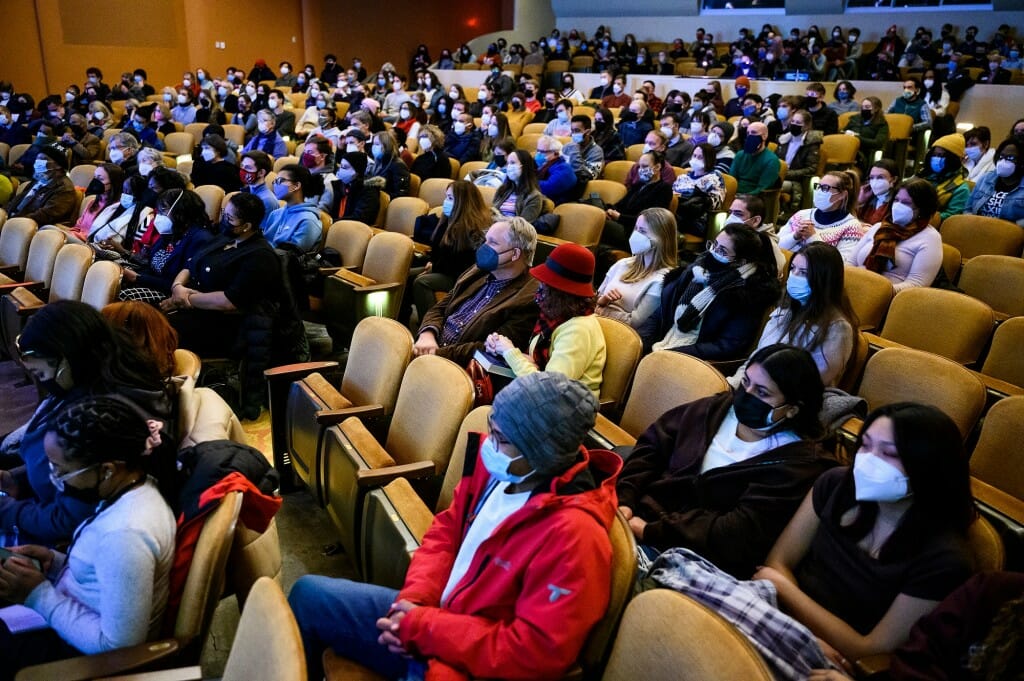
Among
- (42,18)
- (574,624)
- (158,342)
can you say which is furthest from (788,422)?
(42,18)

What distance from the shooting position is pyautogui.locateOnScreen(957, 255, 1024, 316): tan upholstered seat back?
3574 mm

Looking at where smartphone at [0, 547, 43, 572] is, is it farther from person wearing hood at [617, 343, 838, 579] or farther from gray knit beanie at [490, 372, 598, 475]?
person wearing hood at [617, 343, 838, 579]

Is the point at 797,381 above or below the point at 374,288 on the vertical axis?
above

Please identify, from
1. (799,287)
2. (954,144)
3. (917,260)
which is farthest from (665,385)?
(954,144)

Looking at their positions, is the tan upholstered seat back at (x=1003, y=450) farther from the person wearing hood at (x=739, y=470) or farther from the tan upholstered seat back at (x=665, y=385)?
the tan upholstered seat back at (x=665, y=385)

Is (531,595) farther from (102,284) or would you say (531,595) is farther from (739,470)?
(102,284)

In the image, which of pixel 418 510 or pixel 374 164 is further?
pixel 374 164

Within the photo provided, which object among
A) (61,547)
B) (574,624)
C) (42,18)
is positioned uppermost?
(42,18)

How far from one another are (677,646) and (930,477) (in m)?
0.74

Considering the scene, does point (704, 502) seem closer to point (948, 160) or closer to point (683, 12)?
point (948, 160)

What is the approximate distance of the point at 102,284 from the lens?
3662 millimetres

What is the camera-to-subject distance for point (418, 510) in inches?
79.9

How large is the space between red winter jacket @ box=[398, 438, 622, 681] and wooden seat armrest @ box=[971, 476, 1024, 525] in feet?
3.62

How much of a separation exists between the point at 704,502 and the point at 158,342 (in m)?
1.82
